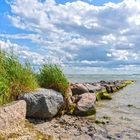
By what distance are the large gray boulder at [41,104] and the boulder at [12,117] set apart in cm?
233

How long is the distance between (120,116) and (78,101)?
6.96ft

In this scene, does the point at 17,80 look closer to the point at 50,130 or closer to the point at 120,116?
the point at 50,130

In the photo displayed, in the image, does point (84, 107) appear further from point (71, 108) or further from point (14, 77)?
point (14, 77)

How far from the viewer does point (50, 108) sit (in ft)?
46.9

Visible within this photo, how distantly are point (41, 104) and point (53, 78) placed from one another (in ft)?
10.00

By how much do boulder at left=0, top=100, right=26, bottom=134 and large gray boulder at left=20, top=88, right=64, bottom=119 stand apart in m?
2.33

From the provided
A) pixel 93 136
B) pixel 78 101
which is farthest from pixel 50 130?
pixel 78 101

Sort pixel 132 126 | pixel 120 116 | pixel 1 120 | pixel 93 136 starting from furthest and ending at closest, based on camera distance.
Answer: pixel 120 116, pixel 132 126, pixel 93 136, pixel 1 120

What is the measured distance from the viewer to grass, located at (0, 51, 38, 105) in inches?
534

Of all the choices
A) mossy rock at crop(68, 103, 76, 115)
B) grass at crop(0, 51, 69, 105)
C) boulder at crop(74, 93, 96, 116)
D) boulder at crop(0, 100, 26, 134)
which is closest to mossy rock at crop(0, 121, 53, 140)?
boulder at crop(0, 100, 26, 134)

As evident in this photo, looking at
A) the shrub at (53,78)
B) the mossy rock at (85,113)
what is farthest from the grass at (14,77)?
the mossy rock at (85,113)

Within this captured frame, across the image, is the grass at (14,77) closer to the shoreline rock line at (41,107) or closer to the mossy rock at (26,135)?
the shoreline rock line at (41,107)

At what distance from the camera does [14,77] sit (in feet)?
46.9

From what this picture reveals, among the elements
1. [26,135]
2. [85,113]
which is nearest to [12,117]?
[26,135]
